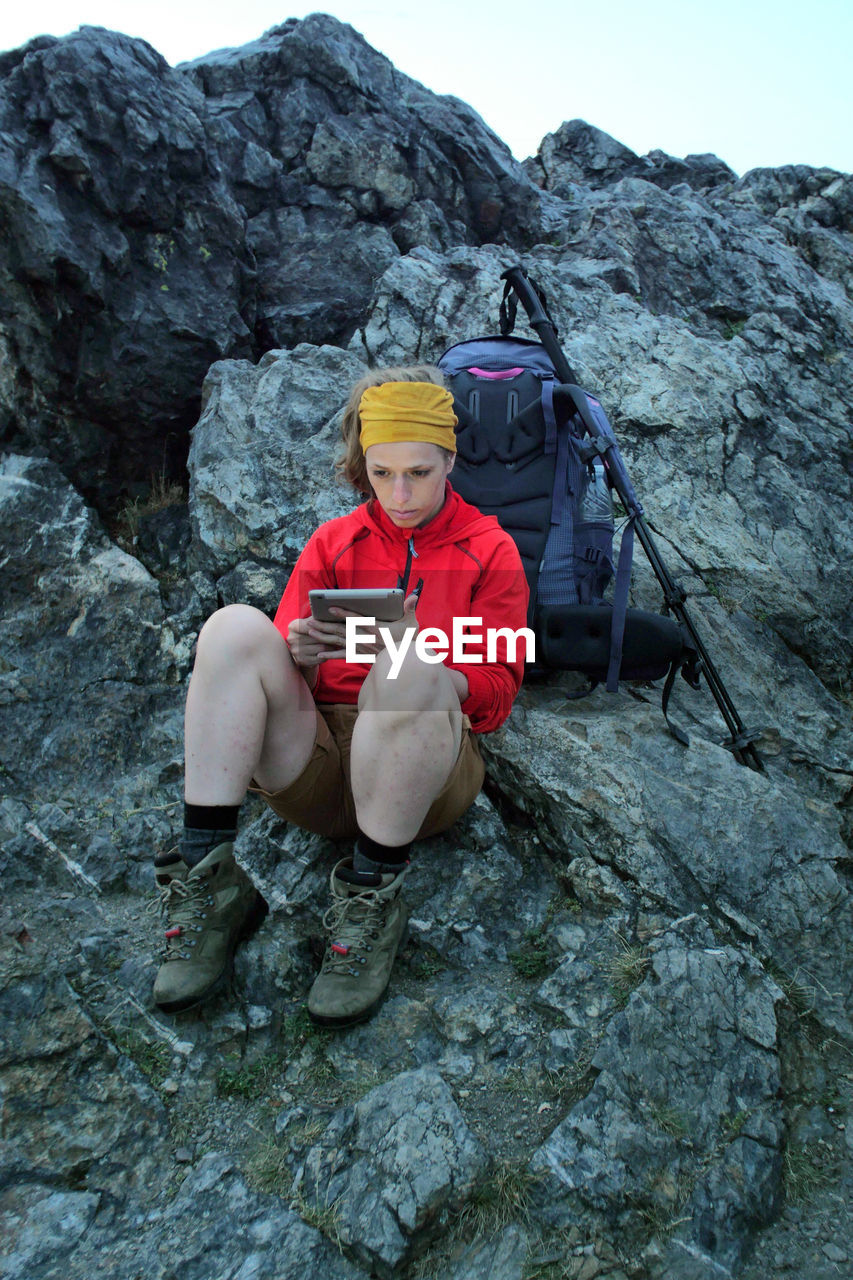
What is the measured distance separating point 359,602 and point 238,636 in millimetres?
480

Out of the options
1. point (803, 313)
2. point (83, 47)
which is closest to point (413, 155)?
point (83, 47)

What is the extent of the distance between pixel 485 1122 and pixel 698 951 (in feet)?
3.66

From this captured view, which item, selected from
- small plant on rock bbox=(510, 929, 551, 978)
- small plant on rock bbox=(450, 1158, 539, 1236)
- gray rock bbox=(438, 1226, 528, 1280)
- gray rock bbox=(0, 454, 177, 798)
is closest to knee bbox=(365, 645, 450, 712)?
small plant on rock bbox=(510, 929, 551, 978)

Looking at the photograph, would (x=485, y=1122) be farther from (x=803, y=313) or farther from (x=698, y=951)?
(x=803, y=313)

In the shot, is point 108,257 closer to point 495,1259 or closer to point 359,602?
point 359,602

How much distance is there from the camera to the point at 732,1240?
2.52 meters

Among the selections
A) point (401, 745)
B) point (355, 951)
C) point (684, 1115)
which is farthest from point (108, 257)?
point (684, 1115)

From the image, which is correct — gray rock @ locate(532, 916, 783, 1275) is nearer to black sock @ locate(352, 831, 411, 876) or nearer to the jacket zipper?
black sock @ locate(352, 831, 411, 876)

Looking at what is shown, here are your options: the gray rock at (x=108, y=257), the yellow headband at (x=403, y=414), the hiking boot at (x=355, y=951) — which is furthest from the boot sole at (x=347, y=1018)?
the gray rock at (x=108, y=257)

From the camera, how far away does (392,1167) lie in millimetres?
2555

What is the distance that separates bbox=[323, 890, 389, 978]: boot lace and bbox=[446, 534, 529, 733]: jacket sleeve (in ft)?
2.80

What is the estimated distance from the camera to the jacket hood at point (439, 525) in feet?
11.7

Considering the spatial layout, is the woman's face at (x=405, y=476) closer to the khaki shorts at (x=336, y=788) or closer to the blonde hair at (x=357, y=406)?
the blonde hair at (x=357, y=406)

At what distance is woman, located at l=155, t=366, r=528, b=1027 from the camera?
2.87 metres
